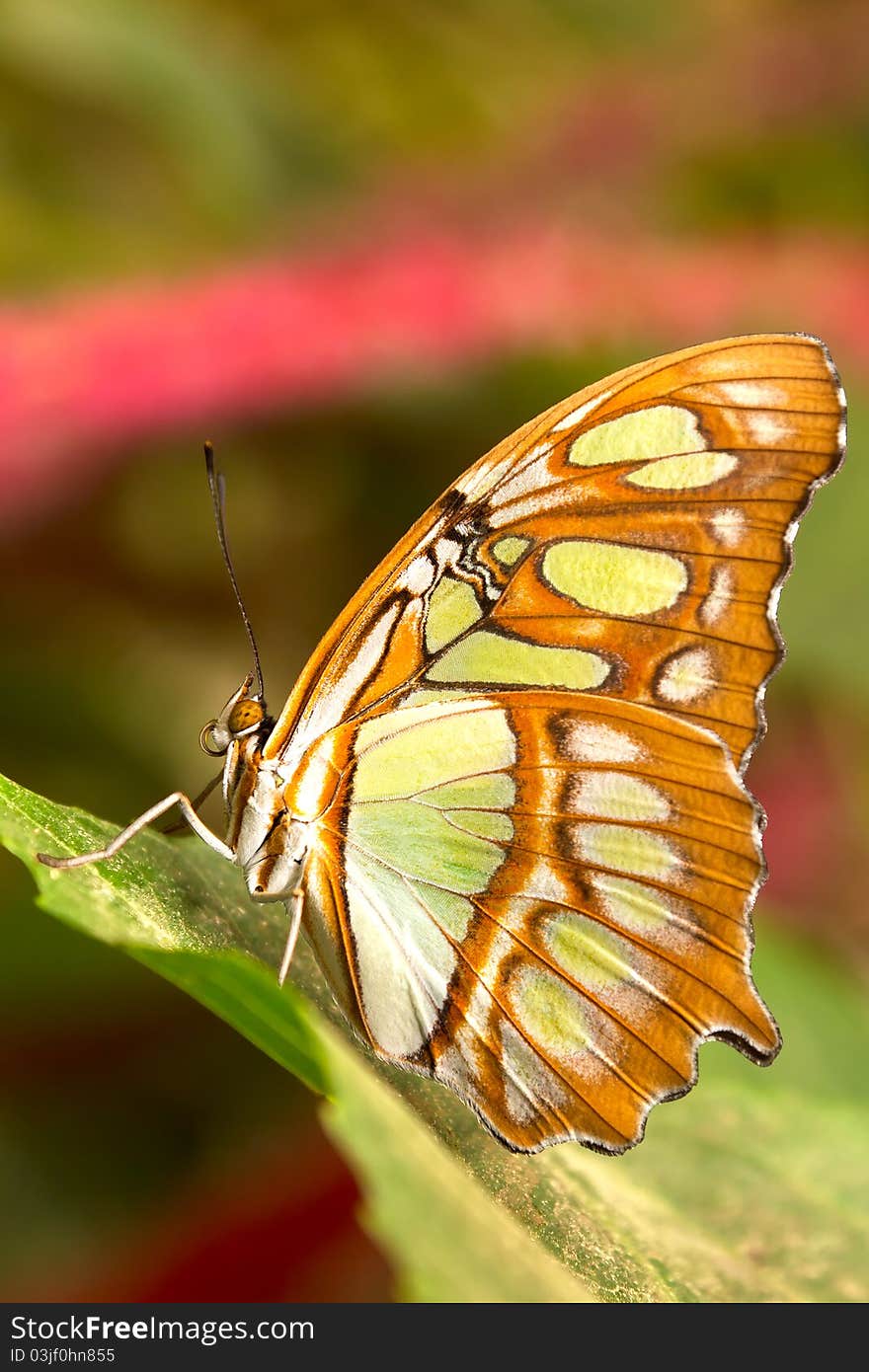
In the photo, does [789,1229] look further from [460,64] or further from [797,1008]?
[460,64]

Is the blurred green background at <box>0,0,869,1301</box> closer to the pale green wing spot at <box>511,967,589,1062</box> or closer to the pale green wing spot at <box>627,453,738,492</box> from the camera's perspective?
the pale green wing spot at <box>511,967,589,1062</box>

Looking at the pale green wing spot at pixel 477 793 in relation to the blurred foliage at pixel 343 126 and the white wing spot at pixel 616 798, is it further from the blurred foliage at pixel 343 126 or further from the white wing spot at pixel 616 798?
the blurred foliage at pixel 343 126

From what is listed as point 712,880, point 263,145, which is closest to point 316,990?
point 712,880

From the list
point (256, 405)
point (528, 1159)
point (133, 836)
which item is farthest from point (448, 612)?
point (256, 405)

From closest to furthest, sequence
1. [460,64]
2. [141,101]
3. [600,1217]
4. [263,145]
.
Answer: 1. [600,1217]
2. [141,101]
3. [263,145]
4. [460,64]

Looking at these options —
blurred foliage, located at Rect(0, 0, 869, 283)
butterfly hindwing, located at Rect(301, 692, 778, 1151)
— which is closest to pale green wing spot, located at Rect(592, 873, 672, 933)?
butterfly hindwing, located at Rect(301, 692, 778, 1151)

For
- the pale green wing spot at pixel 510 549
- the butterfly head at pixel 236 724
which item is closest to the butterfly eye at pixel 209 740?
the butterfly head at pixel 236 724

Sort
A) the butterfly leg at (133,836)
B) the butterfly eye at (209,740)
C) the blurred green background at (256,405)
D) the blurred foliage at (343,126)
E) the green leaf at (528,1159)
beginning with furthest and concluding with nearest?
1. the blurred foliage at (343,126)
2. the blurred green background at (256,405)
3. the butterfly eye at (209,740)
4. the butterfly leg at (133,836)
5. the green leaf at (528,1159)
